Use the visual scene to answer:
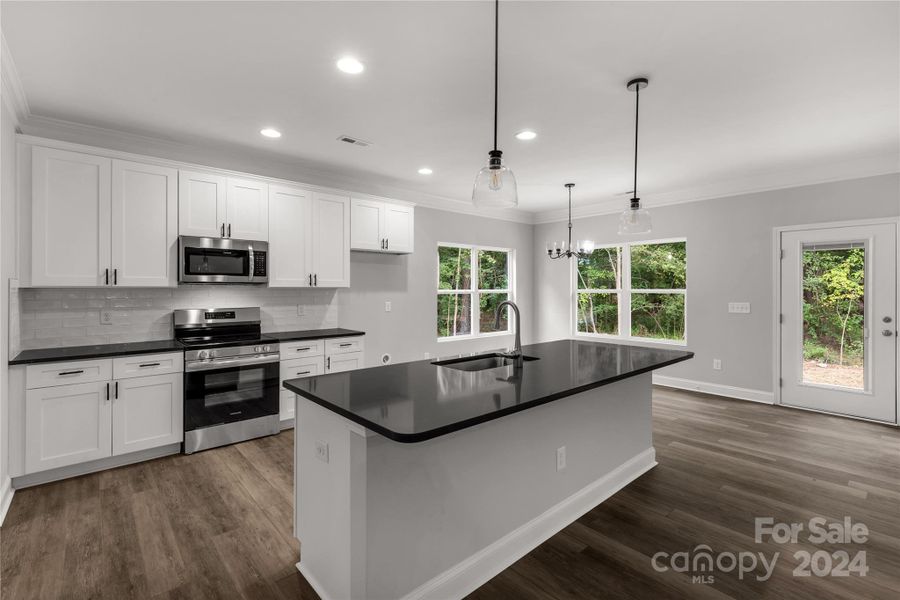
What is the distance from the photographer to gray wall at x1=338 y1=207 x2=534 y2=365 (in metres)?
5.16

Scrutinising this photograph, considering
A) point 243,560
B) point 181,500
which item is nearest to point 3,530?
point 181,500

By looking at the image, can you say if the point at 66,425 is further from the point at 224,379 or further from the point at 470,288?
the point at 470,288

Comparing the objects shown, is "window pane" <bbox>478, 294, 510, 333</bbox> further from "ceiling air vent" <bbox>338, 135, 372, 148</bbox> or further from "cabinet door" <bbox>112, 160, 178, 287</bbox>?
"cabinet door" <bbox>112, 160, 178, 287</bbox>

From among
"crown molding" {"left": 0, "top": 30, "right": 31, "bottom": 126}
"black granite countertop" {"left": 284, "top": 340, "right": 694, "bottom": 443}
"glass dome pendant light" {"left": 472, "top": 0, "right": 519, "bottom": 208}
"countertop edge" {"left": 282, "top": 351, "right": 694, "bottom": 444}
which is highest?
"crown molding" {"left": 0, "top": 30, "right": 31, "bottom": 126}

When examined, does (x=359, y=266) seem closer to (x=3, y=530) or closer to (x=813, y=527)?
(x=3, y=530)

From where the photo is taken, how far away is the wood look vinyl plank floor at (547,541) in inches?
77.4

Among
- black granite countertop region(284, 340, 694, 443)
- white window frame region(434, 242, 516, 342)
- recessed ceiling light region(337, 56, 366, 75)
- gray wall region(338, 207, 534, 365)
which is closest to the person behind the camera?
black granite countertop region(284, 340, 694, 443)

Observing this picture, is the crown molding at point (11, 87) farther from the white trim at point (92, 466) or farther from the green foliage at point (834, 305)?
the green foliage at point (834, 305)

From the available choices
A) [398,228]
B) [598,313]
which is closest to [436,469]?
[398,228]

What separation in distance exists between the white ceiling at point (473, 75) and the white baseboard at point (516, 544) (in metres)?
2.49

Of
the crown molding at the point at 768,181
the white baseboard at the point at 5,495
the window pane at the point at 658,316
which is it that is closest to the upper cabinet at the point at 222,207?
the white baseboard at the point at 5,495

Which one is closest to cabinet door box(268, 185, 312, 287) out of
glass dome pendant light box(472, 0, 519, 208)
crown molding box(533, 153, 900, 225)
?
glass dome pendant light box(472, 0, 519, 208)

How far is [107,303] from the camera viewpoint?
11.8 feet

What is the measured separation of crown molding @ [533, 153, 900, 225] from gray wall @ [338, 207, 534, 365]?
1.67 meters
